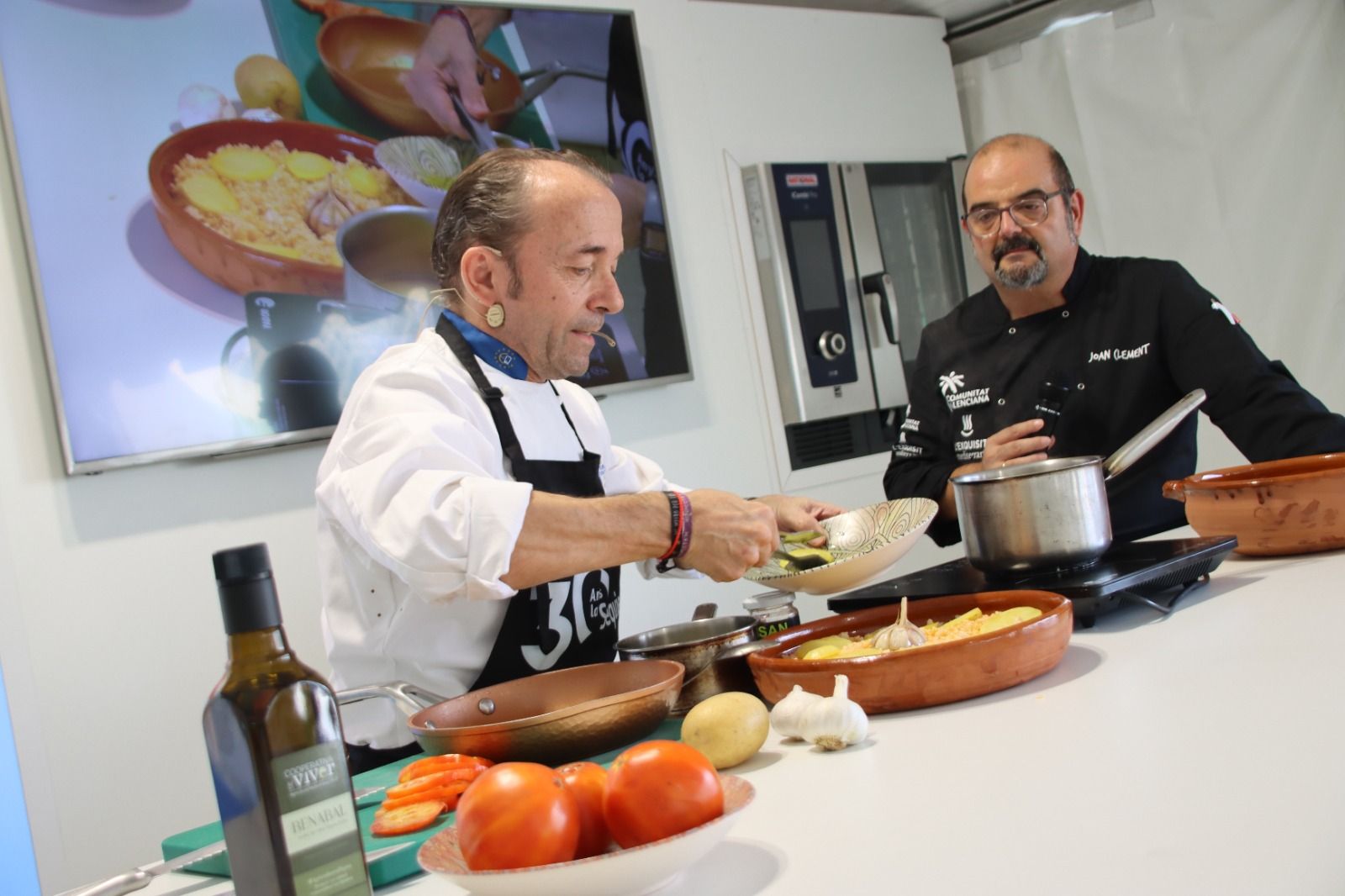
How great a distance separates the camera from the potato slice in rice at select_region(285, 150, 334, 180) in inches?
113

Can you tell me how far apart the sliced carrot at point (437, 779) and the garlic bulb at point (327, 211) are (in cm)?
198

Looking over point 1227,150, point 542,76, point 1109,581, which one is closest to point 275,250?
point 542,76

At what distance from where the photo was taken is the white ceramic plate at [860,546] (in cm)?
162

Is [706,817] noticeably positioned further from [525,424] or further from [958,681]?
[525,424]

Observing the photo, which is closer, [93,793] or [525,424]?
[525,424]

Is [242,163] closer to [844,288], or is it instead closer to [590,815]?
[844,288]

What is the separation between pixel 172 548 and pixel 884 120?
292 cm

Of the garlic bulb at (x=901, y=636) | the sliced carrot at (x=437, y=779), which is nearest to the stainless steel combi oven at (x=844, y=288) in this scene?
the garlic bulb at (x=901, y=636)

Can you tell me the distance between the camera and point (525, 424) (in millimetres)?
1938

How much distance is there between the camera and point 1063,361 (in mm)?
2686

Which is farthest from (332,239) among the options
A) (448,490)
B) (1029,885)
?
(1029,885)

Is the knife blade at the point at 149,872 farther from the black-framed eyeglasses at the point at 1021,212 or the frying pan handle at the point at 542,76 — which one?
the frying pan handle at the point at 542,76

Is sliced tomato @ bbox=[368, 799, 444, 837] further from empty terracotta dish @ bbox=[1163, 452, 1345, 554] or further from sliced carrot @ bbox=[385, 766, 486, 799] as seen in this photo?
empty terracotta dish @ bbox=[1163, 452, 1345, 554]

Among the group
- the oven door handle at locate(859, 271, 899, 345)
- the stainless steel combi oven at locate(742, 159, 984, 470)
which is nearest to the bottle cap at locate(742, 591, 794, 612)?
the stainless steel combi oven at locate(742, 159, 984, 470)
